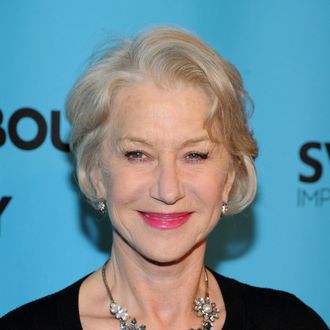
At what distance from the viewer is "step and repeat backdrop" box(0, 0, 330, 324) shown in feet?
7.27

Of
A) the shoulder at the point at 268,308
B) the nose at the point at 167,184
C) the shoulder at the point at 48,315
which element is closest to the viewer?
the nose at the point at 167,184

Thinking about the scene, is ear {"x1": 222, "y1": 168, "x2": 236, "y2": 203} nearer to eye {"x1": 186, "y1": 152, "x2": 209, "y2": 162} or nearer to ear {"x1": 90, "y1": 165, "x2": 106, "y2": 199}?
eye {"x1": 186, "y1": 152, "x2": 209, "y2": 162}

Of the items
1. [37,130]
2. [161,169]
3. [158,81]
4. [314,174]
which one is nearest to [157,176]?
[161,169]

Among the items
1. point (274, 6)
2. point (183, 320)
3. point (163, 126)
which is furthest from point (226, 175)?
point (274, 6)

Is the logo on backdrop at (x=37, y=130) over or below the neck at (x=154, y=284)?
over

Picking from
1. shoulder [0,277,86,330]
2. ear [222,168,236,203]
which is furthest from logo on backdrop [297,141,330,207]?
shoulder [0,277,86,330]

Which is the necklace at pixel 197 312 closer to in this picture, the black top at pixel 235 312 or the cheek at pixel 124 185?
the black top at pixel 235 312

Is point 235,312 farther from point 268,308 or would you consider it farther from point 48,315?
point 48,315

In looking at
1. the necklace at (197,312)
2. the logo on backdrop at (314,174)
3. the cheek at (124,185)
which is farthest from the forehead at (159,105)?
the logo on backdrop at (314,174)

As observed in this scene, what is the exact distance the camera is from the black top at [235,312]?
1.79 metres

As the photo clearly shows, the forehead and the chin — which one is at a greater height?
the forehead

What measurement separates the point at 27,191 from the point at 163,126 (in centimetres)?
73

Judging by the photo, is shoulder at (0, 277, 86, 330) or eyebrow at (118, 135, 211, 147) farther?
A: shoulder at (0, 277, 86, 330)

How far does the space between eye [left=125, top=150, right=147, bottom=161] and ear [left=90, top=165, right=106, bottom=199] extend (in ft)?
0.46
